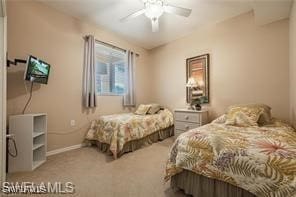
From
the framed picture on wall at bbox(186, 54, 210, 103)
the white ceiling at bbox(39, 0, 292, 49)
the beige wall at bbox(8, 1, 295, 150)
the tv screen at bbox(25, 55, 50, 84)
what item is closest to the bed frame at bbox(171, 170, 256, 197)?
the beige wall at bbox(8, 1, 295, 150)

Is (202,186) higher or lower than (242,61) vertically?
lower

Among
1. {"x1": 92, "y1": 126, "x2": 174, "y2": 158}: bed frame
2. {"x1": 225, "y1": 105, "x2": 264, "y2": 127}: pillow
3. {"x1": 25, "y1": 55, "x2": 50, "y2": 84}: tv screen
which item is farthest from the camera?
{"x1": 92, "y1": 126, "x2": 174, "y2": 158}: bed frame

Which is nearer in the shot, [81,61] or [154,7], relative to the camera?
[154,7]

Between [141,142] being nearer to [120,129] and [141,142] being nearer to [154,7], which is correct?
[120,129]

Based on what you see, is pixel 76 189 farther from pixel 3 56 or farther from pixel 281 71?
pixel 281 71

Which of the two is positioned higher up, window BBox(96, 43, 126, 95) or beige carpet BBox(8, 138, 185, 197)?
window BBox(96, 43, 126, 95)

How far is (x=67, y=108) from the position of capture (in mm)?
3082

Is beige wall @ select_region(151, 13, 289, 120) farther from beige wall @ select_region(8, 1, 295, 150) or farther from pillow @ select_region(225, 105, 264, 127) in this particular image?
pillow @ select_region(225, 105, 264, 127)

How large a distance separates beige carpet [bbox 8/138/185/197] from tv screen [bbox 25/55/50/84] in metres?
1.29

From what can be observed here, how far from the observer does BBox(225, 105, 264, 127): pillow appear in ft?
7.10

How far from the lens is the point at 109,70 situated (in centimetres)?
407

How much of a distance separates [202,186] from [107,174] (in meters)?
1.20

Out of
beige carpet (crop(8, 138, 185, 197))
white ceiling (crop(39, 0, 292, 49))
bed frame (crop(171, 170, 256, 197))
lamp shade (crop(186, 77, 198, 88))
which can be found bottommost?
beige carpet (crop(8, 138, 185, 197))

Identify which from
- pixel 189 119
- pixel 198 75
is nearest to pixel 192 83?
pixel 198 75
